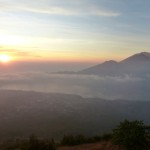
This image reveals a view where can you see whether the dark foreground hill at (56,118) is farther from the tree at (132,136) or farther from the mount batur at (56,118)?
the tree at (132,136)

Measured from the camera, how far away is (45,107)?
181 m

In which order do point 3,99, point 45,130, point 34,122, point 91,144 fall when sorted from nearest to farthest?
point 91,144, point 45,130, point 34,122, point 3,99

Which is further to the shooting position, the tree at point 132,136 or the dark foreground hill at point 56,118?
the dark foreground hill at point 56,118

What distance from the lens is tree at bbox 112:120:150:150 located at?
2334 centimetres

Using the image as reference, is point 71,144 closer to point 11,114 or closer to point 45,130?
point 45,130

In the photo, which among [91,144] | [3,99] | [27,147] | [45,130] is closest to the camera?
[27,147]

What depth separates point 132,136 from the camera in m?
23.4

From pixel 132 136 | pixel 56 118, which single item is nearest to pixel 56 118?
pixel 56 118

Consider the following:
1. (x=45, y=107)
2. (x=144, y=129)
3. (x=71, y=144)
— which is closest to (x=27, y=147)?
(x=71, y=144)

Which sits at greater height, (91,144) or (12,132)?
(91,144)

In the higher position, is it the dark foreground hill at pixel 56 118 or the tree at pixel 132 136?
the tree at pixel 132 136

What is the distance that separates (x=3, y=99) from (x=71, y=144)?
566 ft

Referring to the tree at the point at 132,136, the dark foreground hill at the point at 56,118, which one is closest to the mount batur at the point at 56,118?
the dark foreground hill at the point at 56,118

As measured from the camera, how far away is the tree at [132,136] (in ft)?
76.6
